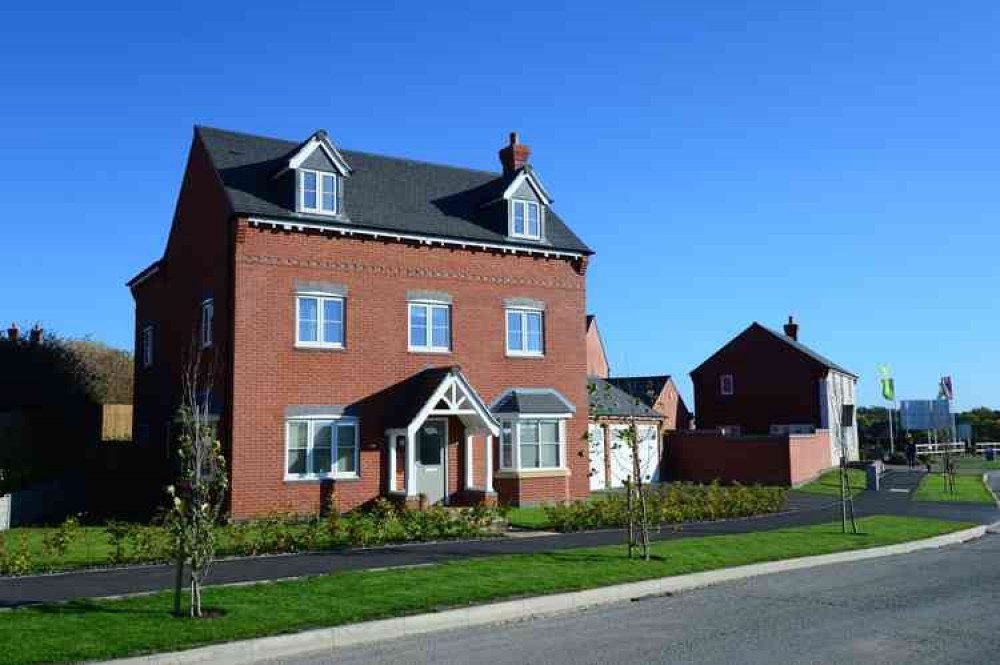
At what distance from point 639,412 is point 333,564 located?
84.7ft

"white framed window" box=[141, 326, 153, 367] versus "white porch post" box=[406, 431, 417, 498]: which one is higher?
"white framed window" box=[141, 326, 153, 367]

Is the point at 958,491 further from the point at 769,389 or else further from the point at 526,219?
the point at 526,219

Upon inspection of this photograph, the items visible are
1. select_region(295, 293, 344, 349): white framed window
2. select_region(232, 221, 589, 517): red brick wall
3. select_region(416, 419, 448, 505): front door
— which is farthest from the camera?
select_region(416, 419, 448, 505): front door

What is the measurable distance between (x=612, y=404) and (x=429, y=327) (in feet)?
45.2

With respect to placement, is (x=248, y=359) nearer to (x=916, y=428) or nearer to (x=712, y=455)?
(x=712, y=455)

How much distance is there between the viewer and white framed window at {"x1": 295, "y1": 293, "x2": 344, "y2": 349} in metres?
24.2

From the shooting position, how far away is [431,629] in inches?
426

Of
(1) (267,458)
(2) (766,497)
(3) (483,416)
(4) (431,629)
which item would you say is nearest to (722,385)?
(2) (766,497)

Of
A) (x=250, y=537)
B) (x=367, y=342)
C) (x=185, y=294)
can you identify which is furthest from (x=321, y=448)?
(x=185, y=294)

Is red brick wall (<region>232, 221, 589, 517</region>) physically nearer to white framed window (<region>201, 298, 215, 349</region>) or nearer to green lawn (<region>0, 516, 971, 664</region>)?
white framed window (<region>201, 298, 215, 349</region>)

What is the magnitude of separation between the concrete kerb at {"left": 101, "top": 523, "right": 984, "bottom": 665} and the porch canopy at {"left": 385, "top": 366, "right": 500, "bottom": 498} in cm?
1115

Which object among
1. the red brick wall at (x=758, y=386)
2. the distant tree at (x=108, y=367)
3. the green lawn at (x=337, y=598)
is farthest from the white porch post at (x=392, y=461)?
the red brick wall at (x=758, y=386)

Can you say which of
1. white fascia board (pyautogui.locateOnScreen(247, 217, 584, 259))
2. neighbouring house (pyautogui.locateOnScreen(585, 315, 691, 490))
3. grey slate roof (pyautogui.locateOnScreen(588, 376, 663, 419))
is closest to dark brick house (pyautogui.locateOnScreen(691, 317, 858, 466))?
neighbouring house (pyautogui.locateOnScreen(585, 315, 691, 490))

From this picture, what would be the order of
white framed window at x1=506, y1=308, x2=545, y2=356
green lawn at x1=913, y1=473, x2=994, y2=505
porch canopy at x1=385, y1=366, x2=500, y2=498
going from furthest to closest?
1. green lawn at x1=913, y1=473, x2=994, y2=505
2. white framed window at x1=506, y1=308, x2=545, y2=356
3. porch canopy at x1=385, y1=366, x2=500, y2=498
